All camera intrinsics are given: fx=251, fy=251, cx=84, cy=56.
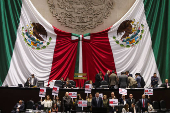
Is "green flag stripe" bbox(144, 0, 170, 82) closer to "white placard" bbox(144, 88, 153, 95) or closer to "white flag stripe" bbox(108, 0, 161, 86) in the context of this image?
"white flag stripe" bbox(108, 0, 161, 86)

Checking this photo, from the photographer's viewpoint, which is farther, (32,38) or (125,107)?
(32,38)

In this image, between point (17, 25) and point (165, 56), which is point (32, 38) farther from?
point (165, 56)

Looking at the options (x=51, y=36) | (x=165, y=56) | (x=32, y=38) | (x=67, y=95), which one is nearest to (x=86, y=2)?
(x=51, y=36)

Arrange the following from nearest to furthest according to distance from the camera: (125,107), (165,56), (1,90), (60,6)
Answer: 1. (125,107)
2. (1,90)
3. (165,56)
4. (60,6)

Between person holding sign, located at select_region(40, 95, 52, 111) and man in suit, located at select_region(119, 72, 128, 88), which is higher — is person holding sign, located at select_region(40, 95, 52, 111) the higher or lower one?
the lower one

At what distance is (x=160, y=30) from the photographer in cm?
1608

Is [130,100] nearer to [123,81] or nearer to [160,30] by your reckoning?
[123,81]

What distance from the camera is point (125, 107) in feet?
37.8

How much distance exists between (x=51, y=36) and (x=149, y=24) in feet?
21.5

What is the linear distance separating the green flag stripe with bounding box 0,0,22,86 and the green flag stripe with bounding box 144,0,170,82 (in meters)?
8.58

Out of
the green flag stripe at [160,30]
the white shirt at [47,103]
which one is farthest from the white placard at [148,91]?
the white shirt at [47,103]

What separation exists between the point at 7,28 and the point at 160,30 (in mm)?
9874

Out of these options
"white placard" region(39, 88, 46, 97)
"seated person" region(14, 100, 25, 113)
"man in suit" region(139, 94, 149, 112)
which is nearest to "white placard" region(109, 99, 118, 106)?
"man in suit" region(139, 94, 149, 112)

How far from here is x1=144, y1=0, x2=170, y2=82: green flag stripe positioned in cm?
1591
